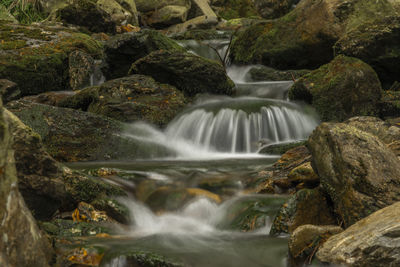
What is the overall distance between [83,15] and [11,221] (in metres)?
16.6

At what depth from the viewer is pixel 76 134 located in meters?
7.49

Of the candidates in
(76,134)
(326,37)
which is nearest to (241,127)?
(76,134)

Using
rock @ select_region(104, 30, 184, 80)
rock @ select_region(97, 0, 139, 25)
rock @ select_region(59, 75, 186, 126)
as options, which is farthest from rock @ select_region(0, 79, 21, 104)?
rock @ select_region(97, 0, 139, 25)

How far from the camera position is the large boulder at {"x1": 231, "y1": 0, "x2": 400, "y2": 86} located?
34.4 feet

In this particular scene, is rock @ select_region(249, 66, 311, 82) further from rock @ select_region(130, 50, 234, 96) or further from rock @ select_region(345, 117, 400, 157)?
rock @ select_region(345, 117, 400, 157)

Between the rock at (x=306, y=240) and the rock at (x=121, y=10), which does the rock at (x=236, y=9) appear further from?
the rock at (x=306, y=240)

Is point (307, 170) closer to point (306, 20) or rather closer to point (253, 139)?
point (253, 139)

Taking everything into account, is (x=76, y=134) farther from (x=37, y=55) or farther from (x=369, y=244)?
(x=369, y=244)

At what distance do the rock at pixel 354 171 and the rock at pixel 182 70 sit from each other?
7064 millimetres

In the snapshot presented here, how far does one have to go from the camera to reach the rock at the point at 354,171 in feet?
10.7

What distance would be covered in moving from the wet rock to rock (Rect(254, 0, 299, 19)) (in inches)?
1065

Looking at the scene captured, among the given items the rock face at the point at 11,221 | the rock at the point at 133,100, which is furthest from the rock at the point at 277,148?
the rock face at the point at 11,221

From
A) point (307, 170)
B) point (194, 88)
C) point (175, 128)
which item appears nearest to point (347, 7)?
point (194, 88)

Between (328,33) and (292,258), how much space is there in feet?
33.8
